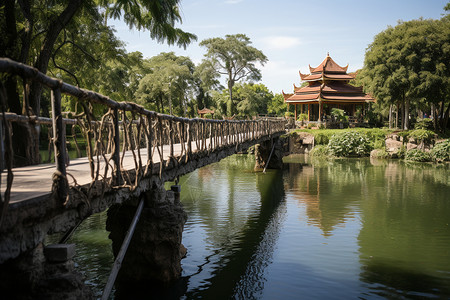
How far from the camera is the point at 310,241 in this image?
38.5 feet

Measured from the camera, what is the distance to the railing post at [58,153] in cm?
420

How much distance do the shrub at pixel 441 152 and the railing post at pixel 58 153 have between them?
30640 millimetres

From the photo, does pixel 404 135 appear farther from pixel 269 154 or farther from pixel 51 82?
pixel 51 82

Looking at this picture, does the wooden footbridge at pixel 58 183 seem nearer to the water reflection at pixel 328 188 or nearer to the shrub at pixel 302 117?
the water reflection at pixel 328 188

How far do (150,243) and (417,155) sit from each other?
2759 centimetres

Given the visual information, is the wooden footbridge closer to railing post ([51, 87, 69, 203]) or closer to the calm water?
railing post ([51, 87, 69, 203])

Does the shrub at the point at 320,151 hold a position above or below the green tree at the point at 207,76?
below

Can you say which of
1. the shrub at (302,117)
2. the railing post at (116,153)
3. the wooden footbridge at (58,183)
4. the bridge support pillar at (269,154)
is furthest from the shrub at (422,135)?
the railing post at (116,153)

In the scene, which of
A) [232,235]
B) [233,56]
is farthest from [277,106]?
[232,235]

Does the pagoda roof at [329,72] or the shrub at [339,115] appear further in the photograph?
the pagoda roof at [329,72]

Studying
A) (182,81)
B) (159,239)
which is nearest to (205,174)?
(159,239)

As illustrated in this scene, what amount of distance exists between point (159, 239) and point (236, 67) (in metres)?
49.4

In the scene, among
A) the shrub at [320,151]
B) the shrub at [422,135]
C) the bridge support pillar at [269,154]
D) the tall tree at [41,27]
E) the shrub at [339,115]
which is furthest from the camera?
the shrub at [339,115]

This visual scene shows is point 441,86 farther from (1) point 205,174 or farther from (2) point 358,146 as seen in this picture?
(1) point 205,174
